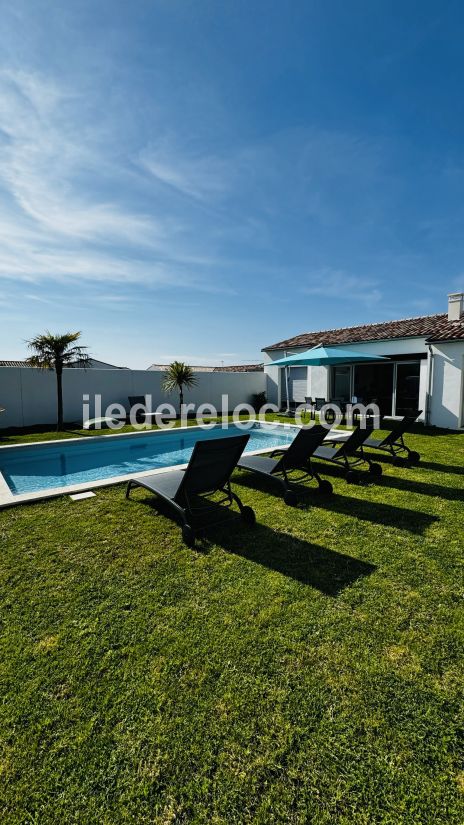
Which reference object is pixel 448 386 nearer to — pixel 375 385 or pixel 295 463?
pixel 375 385

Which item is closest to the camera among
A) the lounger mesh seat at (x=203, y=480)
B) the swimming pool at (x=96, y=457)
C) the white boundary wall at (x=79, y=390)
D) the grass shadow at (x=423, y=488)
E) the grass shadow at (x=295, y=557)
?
the grass shadow at (x=295, y=557)

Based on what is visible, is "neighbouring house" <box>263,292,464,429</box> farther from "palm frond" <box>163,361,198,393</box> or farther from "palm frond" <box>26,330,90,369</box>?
"palm frond" <box>26,330,90,369</box>

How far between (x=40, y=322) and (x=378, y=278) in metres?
19.4

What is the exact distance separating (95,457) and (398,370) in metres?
14.8

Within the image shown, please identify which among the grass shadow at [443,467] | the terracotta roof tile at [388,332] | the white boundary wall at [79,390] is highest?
the terracotta roof tile at [388,332]

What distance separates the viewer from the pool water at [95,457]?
894 cm

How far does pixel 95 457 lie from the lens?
36.7ft

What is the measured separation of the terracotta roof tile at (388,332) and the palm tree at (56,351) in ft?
44.7

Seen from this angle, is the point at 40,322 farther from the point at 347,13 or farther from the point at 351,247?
the point at 351,247

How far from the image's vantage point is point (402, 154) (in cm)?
1272

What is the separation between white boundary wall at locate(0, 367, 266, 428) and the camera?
16.5m

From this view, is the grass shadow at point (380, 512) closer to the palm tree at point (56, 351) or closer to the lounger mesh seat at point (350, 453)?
the lounger mesh seat at point (350, 453)

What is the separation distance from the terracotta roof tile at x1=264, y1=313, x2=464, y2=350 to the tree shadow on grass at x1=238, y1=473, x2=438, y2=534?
11.8 meters

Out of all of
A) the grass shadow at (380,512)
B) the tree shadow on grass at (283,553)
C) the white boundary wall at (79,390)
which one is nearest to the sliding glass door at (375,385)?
the white boundary wall at (79,390)
